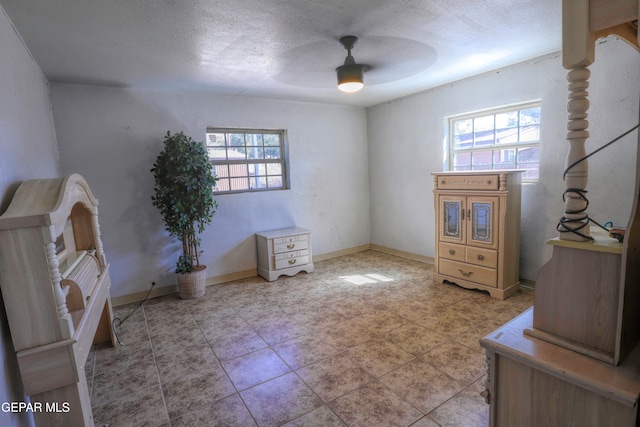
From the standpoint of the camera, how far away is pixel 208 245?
4.19m

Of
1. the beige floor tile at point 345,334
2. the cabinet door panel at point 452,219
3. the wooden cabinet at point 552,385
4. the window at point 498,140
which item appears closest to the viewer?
the wooden cabinet at point 552,385

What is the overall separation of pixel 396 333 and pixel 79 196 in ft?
8.40

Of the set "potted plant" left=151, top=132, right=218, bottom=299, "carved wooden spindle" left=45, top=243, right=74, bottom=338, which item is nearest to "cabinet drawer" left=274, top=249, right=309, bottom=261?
"potted plant" left=151, top=132, right=218, bottom=299

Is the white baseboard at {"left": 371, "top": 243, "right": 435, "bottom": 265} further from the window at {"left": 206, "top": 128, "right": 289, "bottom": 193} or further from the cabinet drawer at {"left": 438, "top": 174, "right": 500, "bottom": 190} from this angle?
the window at {"left": 206, "top": 128, "right": 289, "bottom": 193}

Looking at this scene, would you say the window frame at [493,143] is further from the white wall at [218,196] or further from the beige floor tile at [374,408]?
the beige floor tile at [374,408]

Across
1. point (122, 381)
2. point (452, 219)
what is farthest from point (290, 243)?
point (122, 381)

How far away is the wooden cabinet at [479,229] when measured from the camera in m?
3.30

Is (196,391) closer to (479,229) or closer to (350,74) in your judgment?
(350,74)

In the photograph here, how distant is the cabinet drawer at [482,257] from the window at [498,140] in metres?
0.96

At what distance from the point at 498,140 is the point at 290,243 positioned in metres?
2.87

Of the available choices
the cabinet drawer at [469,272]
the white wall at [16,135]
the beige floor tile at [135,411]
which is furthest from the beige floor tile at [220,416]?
the cabinet drawer at [469,272]

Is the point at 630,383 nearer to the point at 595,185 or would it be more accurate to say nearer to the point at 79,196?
the point at 595,185

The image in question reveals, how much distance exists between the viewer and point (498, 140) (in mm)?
3824

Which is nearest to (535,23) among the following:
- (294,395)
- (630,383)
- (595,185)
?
(595,185)
